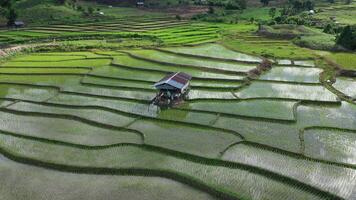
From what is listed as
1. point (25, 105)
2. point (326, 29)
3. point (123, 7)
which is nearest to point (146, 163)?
point (25, 105)

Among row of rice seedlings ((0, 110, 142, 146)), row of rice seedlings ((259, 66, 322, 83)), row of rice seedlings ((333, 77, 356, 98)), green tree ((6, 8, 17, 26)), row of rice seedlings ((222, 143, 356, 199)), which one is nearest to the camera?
row of rice seedlings ((222, 143, 356, 199))

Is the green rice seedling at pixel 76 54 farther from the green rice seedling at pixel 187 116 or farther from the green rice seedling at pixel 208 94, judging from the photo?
the green rice seedling at pixel 187 116

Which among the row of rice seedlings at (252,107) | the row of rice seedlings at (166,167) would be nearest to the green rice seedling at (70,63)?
the row of rice seedlings at (252,107)

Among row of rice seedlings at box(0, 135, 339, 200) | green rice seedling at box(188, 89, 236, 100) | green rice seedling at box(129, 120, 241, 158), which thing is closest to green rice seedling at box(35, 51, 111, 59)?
green rice seedling at box(188, 89, 236, 100)

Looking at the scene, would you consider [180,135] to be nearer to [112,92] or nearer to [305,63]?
[112,92]

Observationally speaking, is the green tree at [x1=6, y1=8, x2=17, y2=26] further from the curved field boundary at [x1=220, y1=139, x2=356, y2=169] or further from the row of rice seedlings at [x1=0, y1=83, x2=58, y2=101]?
the curved field boundary at [x1=220, y1=139, x2=356, y2=169]

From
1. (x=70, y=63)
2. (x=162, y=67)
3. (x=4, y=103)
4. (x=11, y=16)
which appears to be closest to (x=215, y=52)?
(x=162, y=67)

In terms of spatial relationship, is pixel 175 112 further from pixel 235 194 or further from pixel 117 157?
pixel 235 194
